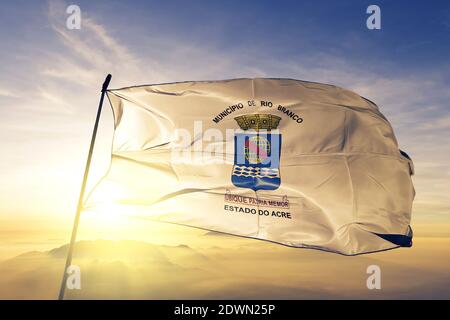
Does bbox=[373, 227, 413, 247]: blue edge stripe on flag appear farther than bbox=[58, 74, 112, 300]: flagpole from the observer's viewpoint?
Yes

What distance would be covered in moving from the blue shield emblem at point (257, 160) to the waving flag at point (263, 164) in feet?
0.09

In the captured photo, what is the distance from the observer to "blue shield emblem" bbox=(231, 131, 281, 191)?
1211 centimetres

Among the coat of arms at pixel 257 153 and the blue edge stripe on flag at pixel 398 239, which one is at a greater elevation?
the coat of arms at pixel 257 153

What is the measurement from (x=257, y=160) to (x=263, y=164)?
197 mm

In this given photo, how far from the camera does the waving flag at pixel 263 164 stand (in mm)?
11883

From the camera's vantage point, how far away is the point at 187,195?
40.0 ft

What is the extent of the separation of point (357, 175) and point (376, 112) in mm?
2297

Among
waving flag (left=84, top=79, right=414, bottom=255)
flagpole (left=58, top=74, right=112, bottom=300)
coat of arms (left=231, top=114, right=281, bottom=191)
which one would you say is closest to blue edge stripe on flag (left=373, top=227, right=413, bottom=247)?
waving flag (left=84, top=79, right=414, bottom=255)

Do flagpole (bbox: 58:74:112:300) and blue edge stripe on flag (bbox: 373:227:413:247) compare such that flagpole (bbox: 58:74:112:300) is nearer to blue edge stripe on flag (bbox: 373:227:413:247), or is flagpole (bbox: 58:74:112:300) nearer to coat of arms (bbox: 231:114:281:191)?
coat of arms (bbox: 231:114:281:191)

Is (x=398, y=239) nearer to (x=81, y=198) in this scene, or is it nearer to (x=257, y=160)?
(x=257, y=160)

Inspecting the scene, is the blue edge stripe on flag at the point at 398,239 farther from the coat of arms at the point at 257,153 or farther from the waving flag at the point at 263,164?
the coat of arms at the point at 257,153

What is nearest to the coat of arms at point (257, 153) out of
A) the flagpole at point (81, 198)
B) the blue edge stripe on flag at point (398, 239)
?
the blue edge stripe on flag at point (398, 239)

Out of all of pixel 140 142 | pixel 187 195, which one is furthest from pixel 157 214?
pixel 140 142

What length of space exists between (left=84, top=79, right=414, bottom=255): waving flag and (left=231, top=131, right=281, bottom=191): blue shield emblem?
3cm
